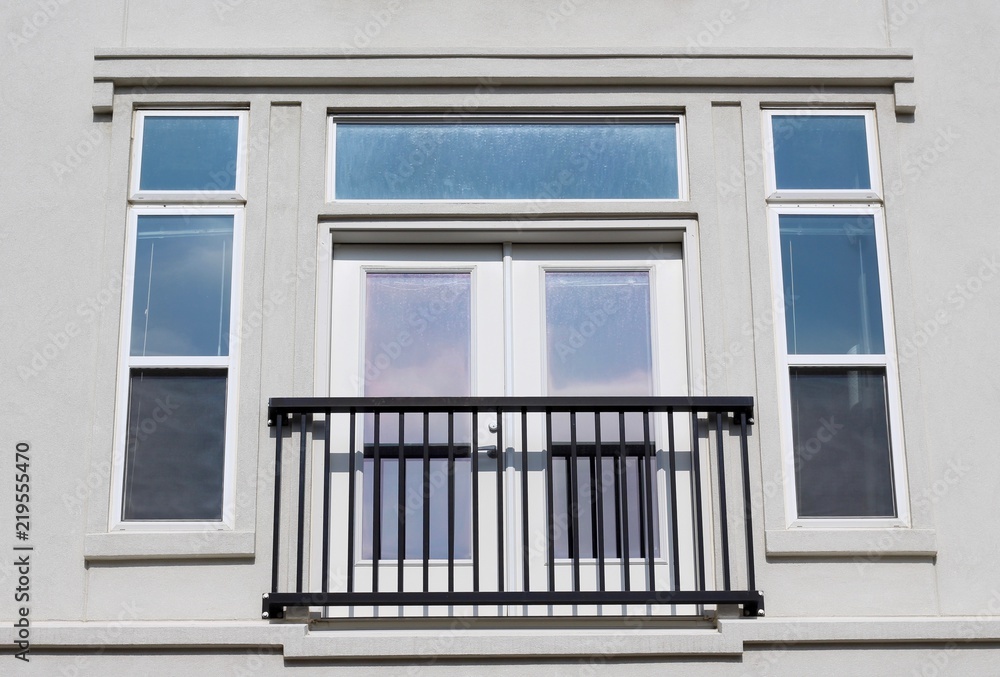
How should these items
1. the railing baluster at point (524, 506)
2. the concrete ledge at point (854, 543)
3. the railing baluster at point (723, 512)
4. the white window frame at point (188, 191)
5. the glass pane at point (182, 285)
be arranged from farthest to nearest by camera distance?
the white window frame at point (188, 191), the glass pane at point (182, 285), the concrete ledge at point (854, 543), the railing baluster at point (723, 512), the railing baluster at point (524, 506)

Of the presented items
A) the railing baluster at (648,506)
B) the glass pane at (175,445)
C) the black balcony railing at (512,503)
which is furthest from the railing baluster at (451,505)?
the glass pane at (175,445)

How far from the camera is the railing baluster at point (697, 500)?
19.6 feet

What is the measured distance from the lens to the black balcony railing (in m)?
5.95

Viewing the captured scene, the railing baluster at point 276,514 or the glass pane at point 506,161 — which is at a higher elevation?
the glass pane at point 506,161

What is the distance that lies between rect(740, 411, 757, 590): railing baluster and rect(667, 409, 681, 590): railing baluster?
0.35 m

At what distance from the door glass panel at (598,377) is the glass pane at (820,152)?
995 millimetres

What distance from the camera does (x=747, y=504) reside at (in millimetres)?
6164

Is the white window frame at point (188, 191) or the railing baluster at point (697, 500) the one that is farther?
the white window frame at point (188, 191)

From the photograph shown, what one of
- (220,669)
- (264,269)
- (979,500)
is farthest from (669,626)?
(264,269)

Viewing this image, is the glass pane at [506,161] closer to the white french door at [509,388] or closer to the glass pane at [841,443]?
the white french door at [509,388]

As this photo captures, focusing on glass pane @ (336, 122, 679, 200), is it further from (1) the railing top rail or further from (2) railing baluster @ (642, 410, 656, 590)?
(2) railing baluster @ (642, 410, 656, 590)

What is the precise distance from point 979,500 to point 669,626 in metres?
1.72
